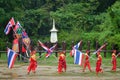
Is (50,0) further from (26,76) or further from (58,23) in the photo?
(26,76)

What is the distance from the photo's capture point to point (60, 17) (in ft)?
160

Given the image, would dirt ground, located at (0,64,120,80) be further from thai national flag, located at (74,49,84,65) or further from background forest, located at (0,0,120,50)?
background forest, located at (0,0,120,50)

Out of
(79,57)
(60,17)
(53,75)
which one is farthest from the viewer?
(60,17)

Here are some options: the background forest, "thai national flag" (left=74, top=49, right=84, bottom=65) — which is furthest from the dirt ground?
the background forest

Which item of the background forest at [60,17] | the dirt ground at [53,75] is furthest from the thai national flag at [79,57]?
the background forest at [60,17]

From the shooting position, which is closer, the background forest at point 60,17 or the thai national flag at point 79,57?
the thai national flag at point 79,57

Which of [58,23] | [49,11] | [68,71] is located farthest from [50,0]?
[68,71]

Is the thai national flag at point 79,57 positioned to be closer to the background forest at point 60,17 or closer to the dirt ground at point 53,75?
the dirt ground at point 53,75

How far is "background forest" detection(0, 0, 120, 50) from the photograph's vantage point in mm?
44656

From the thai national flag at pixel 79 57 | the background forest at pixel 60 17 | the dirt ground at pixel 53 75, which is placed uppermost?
the background forest at pixel 60 17

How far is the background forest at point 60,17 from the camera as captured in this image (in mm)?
44656

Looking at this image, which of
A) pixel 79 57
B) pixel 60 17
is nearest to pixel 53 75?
pixel 79 57

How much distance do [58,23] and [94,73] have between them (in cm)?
2355

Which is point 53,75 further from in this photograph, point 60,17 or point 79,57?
point 60,17
